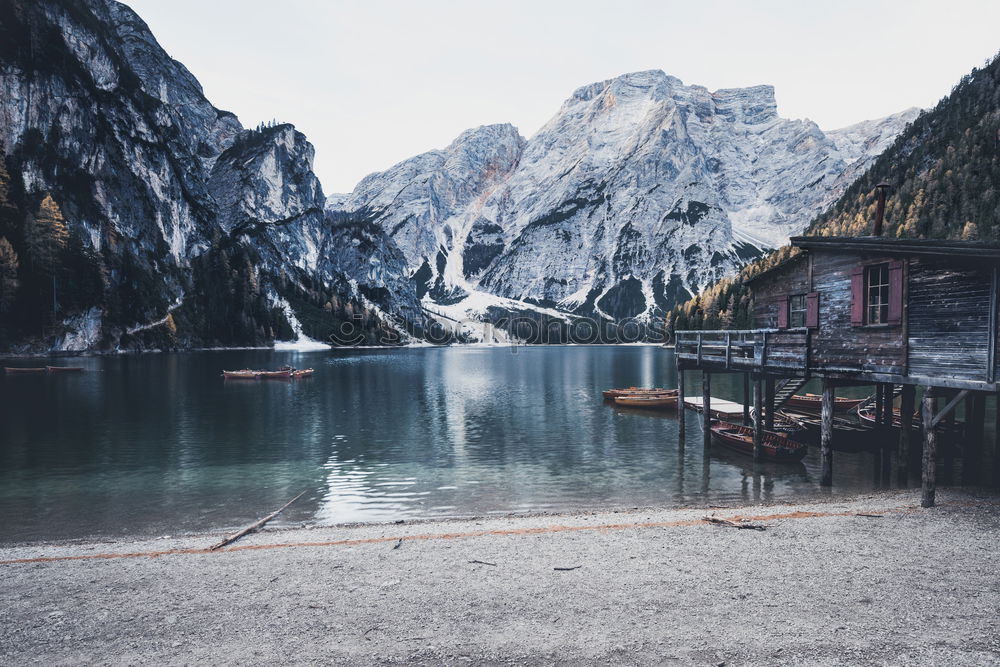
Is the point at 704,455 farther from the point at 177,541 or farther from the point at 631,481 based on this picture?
the point at 177,541

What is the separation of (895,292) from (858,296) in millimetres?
1681

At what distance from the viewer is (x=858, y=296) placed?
21797 mm

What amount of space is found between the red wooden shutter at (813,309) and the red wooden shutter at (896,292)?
12.8 ft

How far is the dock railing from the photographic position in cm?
2505

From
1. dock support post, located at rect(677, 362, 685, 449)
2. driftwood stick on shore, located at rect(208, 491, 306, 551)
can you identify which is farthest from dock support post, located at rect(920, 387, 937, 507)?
driftwood stick on shore, located at rect(208, 491, 306, 551)

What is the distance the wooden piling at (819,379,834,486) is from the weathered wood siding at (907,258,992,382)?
14.5ft

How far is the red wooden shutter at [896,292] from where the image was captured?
1997 cm

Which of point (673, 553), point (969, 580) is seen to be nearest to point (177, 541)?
point (673, 553)

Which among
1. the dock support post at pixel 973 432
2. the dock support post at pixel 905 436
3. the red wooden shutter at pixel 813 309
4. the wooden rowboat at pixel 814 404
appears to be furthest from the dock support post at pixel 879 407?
the red wooden shutter at pixel 813 309

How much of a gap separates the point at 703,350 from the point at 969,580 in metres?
21.8

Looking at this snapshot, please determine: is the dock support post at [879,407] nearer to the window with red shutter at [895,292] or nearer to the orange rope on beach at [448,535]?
the window with red shutter at [895,292]

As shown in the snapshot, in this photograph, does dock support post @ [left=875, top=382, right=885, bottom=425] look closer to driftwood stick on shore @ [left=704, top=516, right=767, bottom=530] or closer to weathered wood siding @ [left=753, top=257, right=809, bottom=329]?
weathered wood siding @ [left=753, top=257, right=809, bottom=329]

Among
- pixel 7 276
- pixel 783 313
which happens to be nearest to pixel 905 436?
pixel 783 313

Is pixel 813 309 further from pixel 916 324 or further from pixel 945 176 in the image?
pixel 945 176
